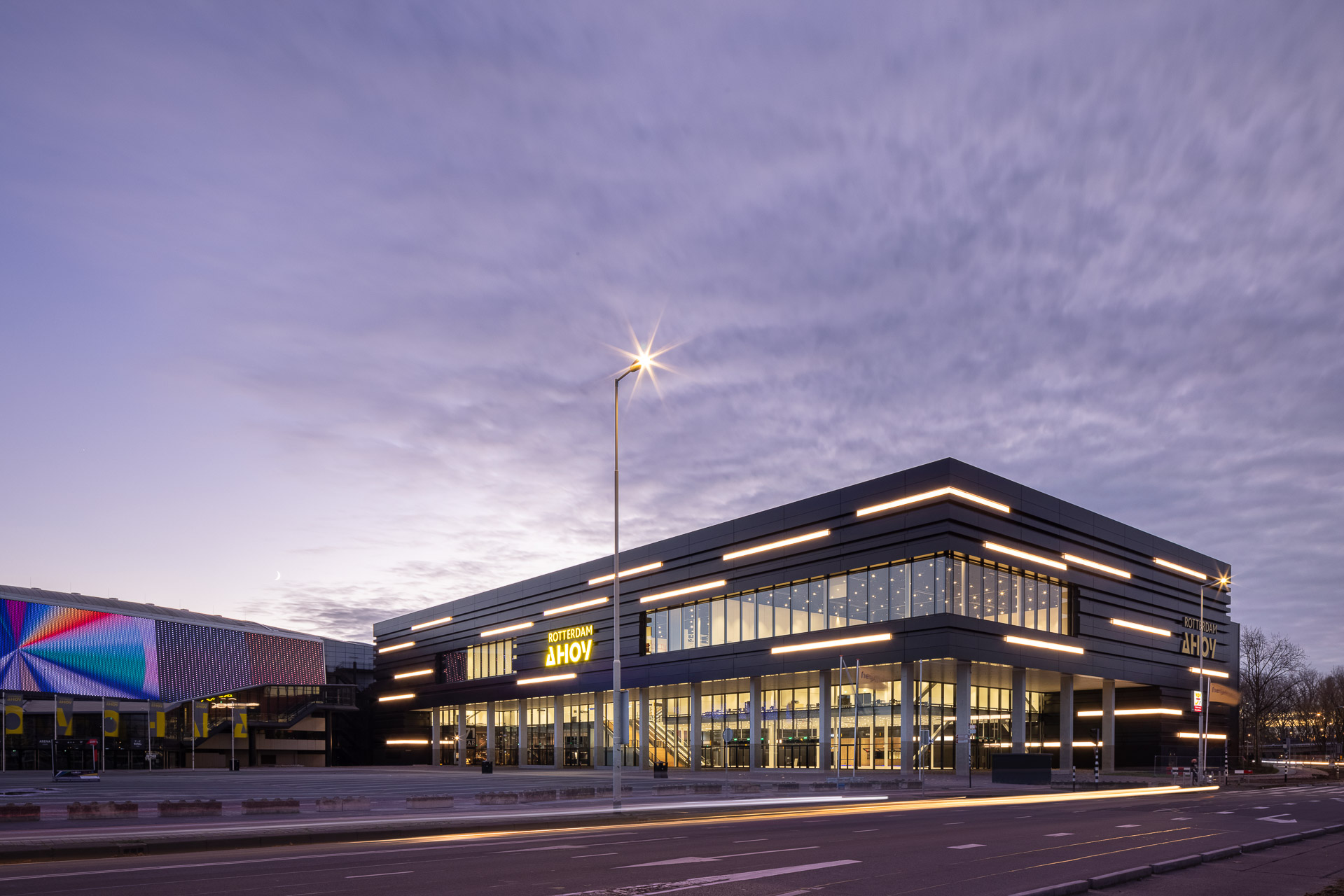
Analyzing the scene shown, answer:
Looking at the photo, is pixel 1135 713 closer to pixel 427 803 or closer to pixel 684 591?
pixel 684 591

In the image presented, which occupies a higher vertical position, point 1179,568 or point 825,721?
point 1179,568

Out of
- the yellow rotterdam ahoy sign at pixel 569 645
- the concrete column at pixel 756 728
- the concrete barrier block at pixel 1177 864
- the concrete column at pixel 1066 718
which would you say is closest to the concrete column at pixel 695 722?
the concrete column at pixel 756 728

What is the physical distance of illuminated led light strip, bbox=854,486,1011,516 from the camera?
52500 mm

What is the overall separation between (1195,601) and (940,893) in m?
74.1

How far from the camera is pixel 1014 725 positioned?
58344 millimetres

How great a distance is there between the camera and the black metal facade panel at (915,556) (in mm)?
53406

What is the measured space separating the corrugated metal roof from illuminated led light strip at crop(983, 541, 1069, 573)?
87836mm

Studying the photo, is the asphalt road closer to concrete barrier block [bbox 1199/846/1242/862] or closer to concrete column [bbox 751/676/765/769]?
concrete barrier block [bbox 1199/846/1242/862]

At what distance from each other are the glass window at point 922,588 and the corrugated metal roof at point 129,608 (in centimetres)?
8376

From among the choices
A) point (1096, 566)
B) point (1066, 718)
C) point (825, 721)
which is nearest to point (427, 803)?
point (825, 721)

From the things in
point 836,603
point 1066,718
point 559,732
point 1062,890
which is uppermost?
point 1062,890

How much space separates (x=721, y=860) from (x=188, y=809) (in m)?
17.2

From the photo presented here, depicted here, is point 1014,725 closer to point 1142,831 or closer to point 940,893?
point 1142,831

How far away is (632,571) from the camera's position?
254ft
